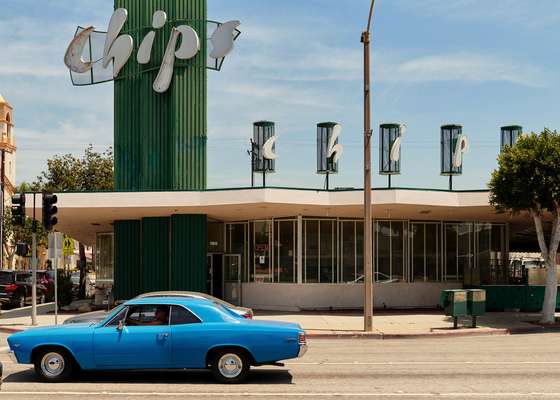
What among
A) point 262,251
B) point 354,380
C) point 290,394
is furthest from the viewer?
point 262,251

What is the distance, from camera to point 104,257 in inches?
1526

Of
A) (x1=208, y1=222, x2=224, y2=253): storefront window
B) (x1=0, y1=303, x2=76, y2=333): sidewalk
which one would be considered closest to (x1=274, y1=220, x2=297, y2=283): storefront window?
(x1=208, y1=222, x2=224, y2=253): storefront window

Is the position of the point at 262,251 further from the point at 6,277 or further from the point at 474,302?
the point at 6,277

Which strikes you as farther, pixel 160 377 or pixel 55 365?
pixel 160 377

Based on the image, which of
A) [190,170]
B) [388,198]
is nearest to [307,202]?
[388,198]

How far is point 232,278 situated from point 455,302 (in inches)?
490

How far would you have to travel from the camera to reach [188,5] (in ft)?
105

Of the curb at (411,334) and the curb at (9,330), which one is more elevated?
the curb at (9,330)

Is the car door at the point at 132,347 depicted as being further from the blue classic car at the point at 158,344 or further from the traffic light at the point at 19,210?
the traffic light at the point at 19,210

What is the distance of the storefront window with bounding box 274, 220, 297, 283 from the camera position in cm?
3216

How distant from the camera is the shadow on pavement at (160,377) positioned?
13.4 meters

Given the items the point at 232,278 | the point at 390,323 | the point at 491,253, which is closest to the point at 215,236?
the point at 232,278

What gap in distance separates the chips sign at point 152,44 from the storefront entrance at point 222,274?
779 cm

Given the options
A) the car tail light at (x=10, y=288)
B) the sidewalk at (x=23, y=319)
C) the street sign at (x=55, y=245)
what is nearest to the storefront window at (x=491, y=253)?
the sidewalk at (x=23, y=319)
